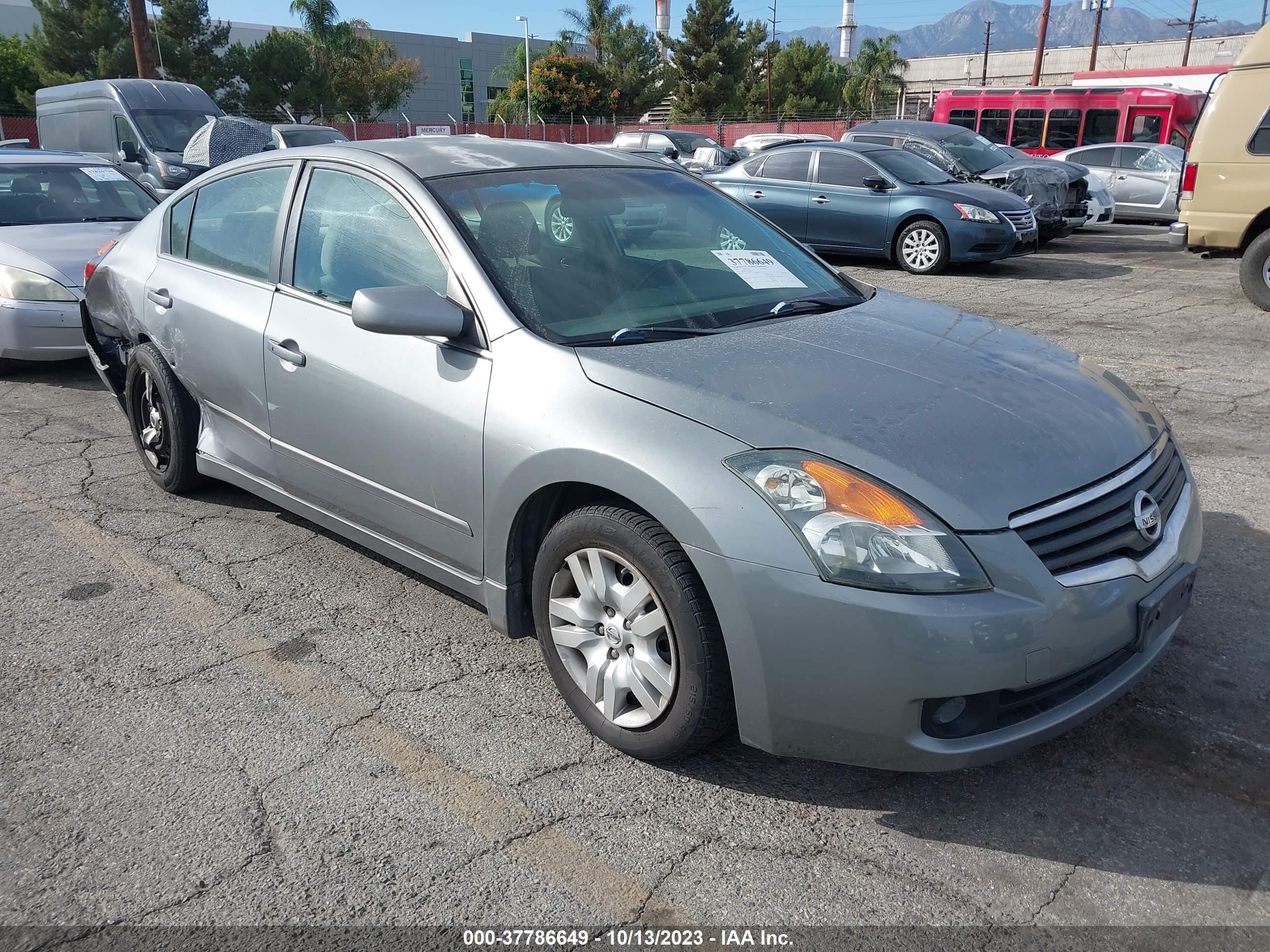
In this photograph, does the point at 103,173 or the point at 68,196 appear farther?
the point at 103,173

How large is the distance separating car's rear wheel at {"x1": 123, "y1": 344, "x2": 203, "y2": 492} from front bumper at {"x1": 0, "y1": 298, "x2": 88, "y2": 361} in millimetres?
2423

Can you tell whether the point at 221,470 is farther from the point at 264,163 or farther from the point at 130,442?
the point at 130,442

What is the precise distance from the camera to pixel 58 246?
24.2 ft

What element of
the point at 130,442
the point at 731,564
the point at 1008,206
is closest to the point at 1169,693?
the point at 731,564

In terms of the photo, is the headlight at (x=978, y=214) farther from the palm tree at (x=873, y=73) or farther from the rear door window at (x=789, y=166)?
the palm tree at (x=873, y=73)

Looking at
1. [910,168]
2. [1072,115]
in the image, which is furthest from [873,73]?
[910,168]

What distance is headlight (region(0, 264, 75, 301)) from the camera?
6.89 m

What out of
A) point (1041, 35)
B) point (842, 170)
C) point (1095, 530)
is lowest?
point (1095, 530)

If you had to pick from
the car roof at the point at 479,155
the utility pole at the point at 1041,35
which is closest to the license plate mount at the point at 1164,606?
the car roof at the point at 479,155

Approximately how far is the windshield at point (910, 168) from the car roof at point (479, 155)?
9.37m

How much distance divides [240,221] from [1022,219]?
34.5 ft

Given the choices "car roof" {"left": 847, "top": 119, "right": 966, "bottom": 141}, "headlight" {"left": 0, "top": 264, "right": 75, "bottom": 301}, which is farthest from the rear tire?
"headlight" {"left": 0, "top": 264, "right": 75, "bottom": 301}

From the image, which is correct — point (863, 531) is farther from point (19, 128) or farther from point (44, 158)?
point (19, 128)

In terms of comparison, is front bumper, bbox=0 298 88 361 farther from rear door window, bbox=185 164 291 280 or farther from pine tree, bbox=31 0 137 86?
pine tree, bbox=31 0 137 86
